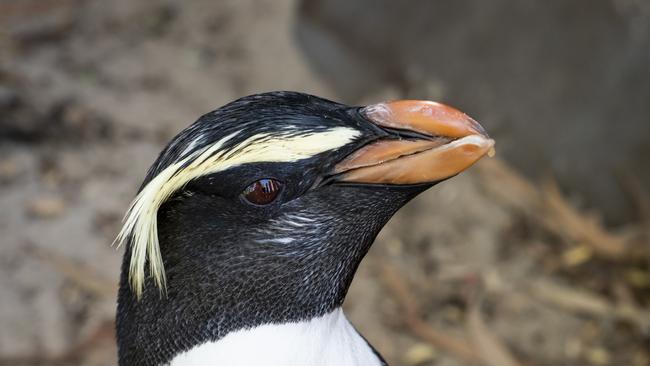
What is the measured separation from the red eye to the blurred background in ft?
6.99

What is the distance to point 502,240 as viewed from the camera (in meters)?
4.02

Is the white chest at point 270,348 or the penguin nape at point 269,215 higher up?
the penguin nape at point 269,215

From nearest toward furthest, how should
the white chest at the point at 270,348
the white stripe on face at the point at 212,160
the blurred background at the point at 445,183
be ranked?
the white stripe on face at the point at 212,160 → the white chest at the point at 270,348 → the blurred background at the point at 445,183

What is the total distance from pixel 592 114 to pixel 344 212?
2.57 metres

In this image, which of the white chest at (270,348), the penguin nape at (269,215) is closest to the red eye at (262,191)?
the penguin nape at (269,215)

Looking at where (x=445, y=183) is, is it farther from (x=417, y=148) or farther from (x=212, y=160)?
(x=212, y=160)

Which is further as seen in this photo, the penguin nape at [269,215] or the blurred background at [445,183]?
the blurred background at [445,183]

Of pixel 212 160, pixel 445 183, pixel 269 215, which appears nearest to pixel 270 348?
pixel 269 215

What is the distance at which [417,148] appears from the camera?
5.11 ft

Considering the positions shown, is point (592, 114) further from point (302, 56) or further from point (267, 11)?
point (267, 11)

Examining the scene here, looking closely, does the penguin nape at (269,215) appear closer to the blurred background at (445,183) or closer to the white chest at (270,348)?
the white chest at (270,348)

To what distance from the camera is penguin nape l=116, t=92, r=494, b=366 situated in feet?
5.04

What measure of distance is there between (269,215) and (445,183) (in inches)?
110

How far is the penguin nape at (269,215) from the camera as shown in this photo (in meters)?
1.54
